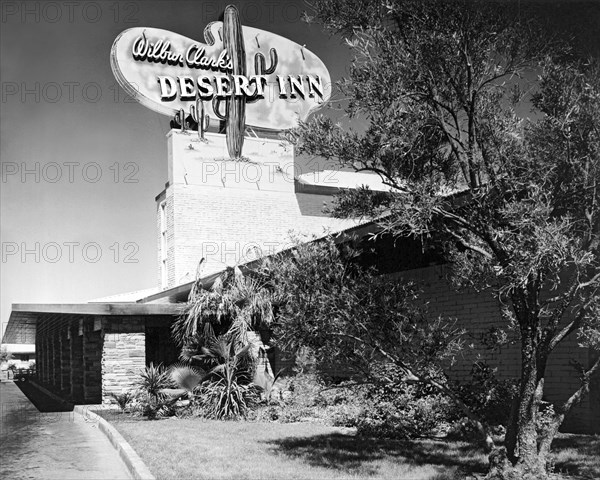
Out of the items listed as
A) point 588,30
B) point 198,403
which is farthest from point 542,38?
point 198,403

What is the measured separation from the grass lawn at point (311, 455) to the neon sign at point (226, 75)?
18.0m

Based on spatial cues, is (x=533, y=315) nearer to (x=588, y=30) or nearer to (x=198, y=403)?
(x=588, y=30)

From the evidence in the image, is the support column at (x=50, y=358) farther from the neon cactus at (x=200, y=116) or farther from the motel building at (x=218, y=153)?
the neon cactus at (x=200, y=116)

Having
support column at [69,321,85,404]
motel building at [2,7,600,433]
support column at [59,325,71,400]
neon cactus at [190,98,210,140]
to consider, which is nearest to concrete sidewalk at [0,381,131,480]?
support column at [69,321,85,404]

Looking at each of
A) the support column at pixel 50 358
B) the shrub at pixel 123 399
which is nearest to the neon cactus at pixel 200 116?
the support column at pixel 50 358

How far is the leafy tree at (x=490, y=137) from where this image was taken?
7766mm

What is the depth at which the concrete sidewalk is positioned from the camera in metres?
9.84

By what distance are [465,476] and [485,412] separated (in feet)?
9.71

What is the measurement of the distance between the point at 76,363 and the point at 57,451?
11.9 meters

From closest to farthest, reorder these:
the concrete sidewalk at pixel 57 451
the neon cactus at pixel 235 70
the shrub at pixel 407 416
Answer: the concrete sidewalk at pixel 57 451 < the shrub at pixel 407 416 < the neon cactus at pixel 235 70

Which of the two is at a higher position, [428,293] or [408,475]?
[428,293]

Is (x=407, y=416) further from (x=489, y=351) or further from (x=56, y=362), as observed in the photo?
(x=56, y=362)

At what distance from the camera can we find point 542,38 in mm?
8203

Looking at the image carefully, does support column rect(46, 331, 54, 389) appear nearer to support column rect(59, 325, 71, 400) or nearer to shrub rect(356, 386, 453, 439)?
support column rect(59, 325, 71, 400)
